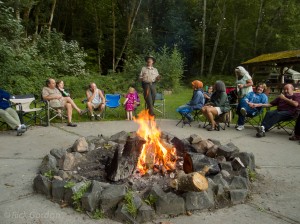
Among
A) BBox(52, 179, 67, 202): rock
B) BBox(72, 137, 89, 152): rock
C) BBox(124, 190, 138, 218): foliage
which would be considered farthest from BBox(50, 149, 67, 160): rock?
→ BBox(124, 190, 138, 218): foliage

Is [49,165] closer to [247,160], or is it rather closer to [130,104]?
[247,160]

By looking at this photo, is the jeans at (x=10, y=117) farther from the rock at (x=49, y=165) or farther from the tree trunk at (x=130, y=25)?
the tree trunk at (x=130, y=25)

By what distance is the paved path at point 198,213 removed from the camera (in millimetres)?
2768

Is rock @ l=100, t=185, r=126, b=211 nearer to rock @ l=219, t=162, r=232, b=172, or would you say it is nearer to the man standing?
rock @ l=219, t=162, r=232, b=172

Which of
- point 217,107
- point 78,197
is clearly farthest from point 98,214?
point 217,107

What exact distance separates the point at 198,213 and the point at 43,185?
1.73 meters

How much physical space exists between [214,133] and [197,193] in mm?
3683

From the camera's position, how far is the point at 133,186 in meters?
3.36

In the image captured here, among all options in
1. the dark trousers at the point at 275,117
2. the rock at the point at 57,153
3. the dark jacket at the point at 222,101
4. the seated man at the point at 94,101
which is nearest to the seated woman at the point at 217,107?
the dark jacket at the point at 222,101

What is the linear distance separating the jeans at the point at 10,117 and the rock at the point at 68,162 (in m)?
2.77

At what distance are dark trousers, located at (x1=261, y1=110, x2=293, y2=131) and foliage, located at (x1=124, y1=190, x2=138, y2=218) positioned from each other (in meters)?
4.53

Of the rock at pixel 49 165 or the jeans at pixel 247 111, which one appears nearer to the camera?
the rock at pixel 49 165

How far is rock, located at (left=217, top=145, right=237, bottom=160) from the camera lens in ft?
13.7

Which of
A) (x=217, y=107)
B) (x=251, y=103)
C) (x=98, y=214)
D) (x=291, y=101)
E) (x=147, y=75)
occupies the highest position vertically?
(x=147, y=75)
